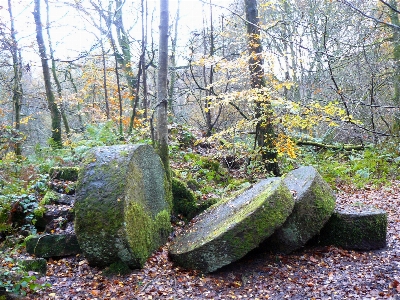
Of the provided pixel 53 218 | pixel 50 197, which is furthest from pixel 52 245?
pixel 50 197

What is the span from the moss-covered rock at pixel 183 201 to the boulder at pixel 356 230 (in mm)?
2644

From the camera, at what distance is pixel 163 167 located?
6516 mm

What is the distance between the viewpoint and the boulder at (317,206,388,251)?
5340 mm

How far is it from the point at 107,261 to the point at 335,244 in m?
3.70

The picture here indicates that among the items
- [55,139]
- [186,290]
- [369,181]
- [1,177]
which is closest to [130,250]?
[186,290]

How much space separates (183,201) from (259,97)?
361cm

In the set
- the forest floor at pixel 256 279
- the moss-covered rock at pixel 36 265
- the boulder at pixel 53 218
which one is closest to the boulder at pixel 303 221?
the forest floor at pixel 256 279

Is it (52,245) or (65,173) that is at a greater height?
(65,173)

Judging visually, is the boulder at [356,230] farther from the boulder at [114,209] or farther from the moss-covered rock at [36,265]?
the moss-covered rock at [36,265]

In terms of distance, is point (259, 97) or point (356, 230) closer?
point (356, 230)

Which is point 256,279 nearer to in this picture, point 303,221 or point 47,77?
point 303,221

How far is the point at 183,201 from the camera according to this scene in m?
7.12

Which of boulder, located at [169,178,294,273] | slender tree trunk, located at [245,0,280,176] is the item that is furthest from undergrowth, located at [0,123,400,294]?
boulder, located at [169,178,294,273]

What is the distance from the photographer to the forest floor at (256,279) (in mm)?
4258
